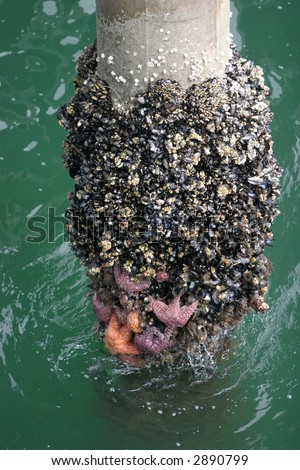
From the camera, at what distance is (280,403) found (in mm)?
4082

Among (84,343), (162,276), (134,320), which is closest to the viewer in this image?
(162,276)

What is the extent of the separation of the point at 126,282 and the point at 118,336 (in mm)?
378

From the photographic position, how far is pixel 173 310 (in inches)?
136

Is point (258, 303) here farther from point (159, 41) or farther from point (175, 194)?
point (159, 41)

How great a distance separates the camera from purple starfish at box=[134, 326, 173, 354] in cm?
360

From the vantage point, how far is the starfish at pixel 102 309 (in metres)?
3.69

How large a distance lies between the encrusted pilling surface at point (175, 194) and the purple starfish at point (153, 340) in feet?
0.04

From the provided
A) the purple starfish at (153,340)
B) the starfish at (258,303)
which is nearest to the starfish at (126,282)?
the purple starfish at (153,340)

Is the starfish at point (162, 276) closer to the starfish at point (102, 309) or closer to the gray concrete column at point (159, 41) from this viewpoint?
the starfish at point (102, 309)

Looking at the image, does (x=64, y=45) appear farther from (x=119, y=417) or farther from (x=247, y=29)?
(x=119, y=417)

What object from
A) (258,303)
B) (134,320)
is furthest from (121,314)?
(258,303)

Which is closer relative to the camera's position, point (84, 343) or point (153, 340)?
point (153, 340)

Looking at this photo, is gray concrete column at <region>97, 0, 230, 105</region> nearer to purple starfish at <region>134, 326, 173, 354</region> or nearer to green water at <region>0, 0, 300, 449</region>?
purple starfish at <region>134, 326, 173, 354</region>

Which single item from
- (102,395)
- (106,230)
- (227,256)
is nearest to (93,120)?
(106,230)
